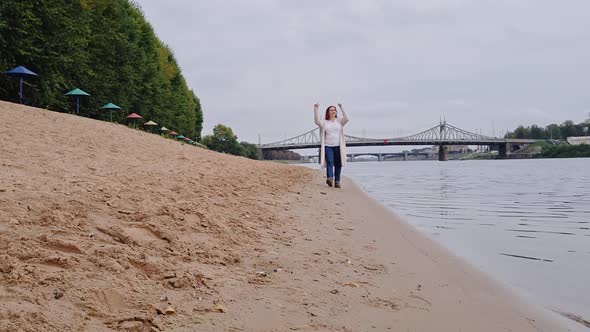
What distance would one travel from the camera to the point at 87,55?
2281 cm

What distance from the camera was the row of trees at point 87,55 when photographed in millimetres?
18172

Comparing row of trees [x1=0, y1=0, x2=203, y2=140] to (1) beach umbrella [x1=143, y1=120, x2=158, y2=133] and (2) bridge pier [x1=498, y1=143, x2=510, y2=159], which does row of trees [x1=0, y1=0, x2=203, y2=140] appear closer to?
(1) beach umbrella [x1=143, y1=120, x2=158, y2=133]

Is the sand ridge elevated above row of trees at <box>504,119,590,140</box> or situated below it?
below

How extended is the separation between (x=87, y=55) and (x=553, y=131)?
11801 centimetres

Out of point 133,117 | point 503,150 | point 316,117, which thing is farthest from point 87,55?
point 503,150

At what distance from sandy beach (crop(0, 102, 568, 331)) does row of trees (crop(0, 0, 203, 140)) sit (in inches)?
611

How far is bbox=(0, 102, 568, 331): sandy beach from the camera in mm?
2279

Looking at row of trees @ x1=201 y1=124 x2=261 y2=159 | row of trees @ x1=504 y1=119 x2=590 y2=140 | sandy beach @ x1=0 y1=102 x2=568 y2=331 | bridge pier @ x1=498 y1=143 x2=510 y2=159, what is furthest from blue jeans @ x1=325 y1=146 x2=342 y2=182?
row of trees @ x1=504 y1=119 x2=590 y2=140

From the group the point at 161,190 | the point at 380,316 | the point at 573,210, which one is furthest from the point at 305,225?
the point at 573,210

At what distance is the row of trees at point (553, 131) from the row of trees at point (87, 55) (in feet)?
327

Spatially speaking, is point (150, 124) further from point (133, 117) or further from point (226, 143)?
point (226, 143)

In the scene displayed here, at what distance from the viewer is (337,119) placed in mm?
11055

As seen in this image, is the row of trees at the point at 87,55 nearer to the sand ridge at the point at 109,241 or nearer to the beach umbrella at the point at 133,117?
Answer: the beach umbrella at the point at 133,117

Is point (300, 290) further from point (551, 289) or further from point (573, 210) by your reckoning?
point (573, 210)
